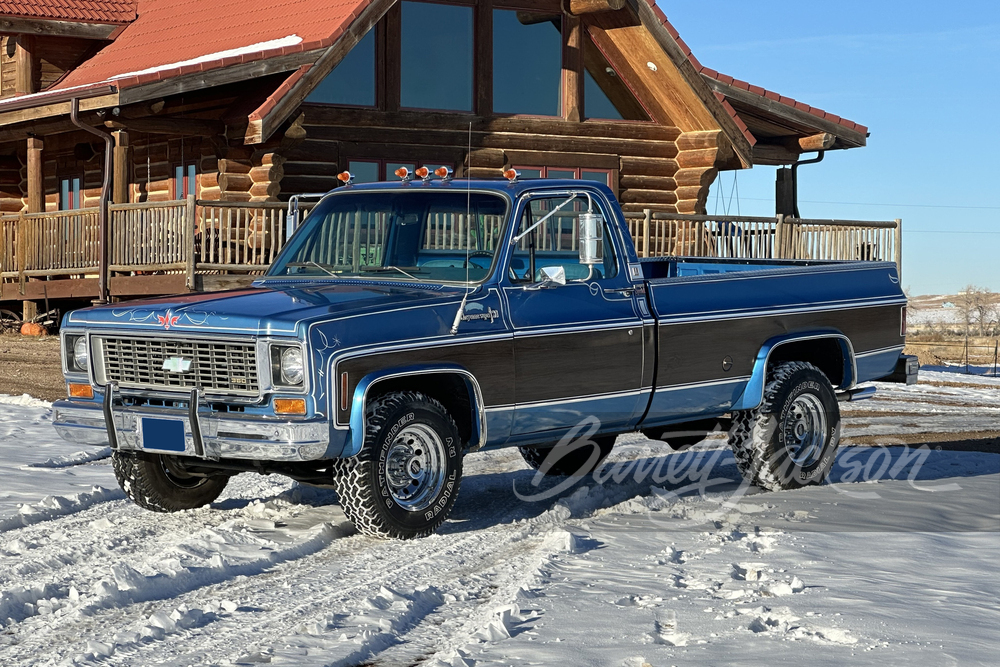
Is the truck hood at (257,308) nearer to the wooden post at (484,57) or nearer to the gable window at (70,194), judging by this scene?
the wooden post at (484,57)

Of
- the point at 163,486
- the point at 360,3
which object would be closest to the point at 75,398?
the point at 163,486

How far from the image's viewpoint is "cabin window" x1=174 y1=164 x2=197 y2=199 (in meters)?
21.4

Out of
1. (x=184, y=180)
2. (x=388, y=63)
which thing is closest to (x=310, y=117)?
(x=388, y=63)

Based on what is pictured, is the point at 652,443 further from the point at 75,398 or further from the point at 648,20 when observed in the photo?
the point at 648,20

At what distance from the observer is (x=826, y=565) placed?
6.54 m

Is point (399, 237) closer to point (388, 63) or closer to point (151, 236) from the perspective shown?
point (151, 236)

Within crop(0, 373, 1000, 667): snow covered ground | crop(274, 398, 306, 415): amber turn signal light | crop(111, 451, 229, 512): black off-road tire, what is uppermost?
crop(274, 398, 306, 415): amber turn signal light

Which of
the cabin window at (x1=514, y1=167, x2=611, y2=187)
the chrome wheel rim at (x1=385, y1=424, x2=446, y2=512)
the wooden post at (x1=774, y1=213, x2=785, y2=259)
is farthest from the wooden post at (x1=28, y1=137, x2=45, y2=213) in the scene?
the chrome wheel rim at (x1=385, y1=424, x2=446, y2=512)

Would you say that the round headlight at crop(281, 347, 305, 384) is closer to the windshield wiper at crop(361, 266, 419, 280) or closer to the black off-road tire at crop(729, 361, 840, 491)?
the windshield wiper at crop(361, 266, 419, 280)

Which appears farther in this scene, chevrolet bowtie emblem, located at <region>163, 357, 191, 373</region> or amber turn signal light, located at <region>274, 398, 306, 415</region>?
chevrolet bowtie emblem, located at <region>163, 357, 191, 373</region>

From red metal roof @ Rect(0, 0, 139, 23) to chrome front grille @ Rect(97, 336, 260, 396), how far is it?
18.2 m

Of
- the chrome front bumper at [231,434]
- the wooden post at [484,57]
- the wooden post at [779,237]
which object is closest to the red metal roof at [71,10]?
the wooden post at [484,57]

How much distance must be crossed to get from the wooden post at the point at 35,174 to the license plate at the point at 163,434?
15438 millimetres

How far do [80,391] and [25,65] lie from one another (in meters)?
18.4
